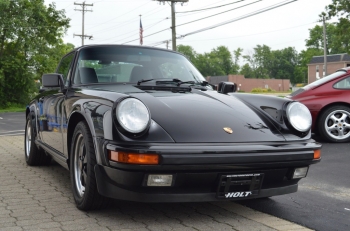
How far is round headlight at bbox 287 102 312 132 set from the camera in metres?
3.72

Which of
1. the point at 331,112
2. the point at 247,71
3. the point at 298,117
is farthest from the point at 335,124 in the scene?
the point at 247,71

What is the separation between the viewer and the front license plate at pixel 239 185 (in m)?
3.26

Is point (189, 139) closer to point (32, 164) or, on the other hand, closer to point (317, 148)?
point (317, 148)

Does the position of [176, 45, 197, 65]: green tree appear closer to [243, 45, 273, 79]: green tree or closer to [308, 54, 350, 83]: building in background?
[243, 45, 273, 79]: green tree

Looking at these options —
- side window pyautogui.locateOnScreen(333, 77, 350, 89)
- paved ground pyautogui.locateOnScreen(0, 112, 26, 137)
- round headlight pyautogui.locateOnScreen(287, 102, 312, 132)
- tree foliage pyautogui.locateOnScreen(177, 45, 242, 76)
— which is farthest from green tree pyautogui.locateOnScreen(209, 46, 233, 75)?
round headlight pyautogui.locateOnScreen(287, 102, 312, 132)

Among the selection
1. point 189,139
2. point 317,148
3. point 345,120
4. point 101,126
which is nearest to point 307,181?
point 317,148

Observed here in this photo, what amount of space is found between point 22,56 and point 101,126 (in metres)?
36.7

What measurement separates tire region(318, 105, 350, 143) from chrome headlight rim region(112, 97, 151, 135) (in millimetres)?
5545

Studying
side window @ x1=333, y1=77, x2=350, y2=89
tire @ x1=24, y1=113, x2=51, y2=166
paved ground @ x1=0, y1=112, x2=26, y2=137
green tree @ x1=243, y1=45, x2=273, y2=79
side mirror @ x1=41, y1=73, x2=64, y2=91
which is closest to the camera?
side mirror @ x1=41, y1=73, x2=64, y2=91

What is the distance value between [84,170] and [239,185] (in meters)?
1.29

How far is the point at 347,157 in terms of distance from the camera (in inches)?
265

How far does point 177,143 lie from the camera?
10.5 feet

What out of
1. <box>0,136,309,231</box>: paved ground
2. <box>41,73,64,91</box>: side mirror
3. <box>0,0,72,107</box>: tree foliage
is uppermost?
<box>0,0,72,107</box>: tree foliage

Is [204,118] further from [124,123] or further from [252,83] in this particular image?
[252,83]
